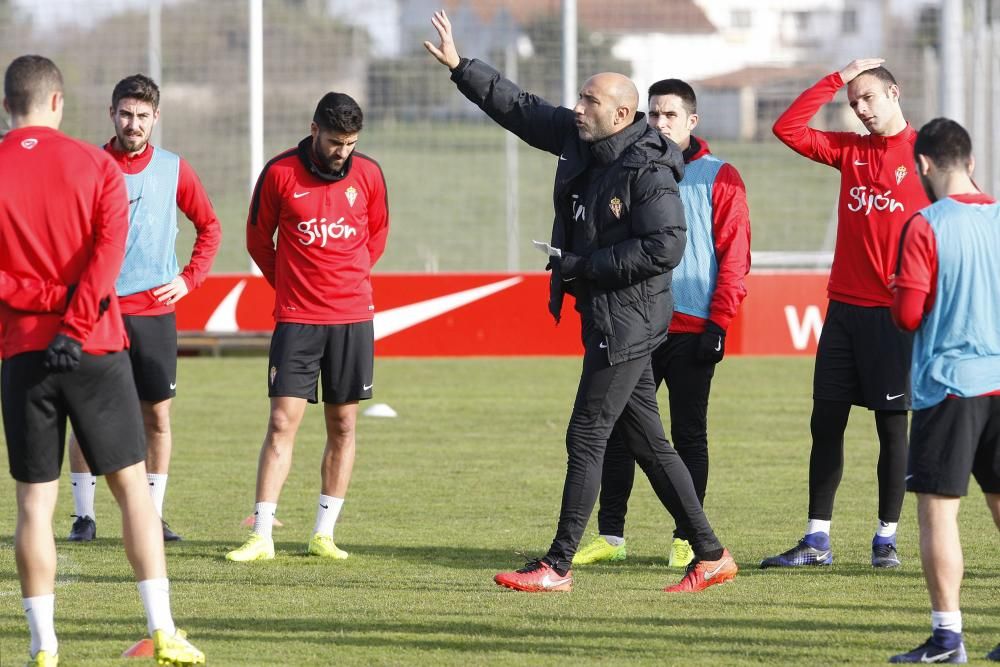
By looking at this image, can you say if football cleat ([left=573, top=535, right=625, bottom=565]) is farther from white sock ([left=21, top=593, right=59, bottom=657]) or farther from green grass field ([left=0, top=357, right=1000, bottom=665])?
white sock ([left=21, top=593, right=59, bottom=657])

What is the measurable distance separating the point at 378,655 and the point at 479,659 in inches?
14.6

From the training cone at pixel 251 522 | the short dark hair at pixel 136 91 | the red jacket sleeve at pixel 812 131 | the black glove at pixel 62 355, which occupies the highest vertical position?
the short dark hair at pixel 136 91

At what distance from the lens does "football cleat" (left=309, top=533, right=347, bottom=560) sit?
755 cm

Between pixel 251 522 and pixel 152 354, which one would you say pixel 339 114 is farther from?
pixel 251 522

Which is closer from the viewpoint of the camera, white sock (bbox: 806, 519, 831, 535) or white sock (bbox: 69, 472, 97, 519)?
white sock (bbox: 806, 519, 831, 535)

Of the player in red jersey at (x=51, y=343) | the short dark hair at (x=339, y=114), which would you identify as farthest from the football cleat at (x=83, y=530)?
the player in red jersey at (x=51, y=343)

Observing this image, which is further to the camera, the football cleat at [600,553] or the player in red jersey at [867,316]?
the football cleat at [600,553]

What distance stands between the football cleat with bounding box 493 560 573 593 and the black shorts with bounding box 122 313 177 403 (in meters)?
2.30

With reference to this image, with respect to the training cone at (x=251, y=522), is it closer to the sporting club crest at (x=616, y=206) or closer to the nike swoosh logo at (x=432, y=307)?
the sporting club crest at (x=616, y=206)

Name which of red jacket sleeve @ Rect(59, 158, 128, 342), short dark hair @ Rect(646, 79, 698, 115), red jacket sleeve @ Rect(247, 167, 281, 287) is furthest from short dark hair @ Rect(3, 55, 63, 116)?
short dark hair @ Rect(646, 79, 698, 115)

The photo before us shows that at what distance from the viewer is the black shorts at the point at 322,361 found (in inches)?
301

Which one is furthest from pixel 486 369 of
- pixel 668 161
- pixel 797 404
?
pixel 668 161

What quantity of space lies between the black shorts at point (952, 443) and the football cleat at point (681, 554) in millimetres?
2093

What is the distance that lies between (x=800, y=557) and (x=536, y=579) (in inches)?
56.3
